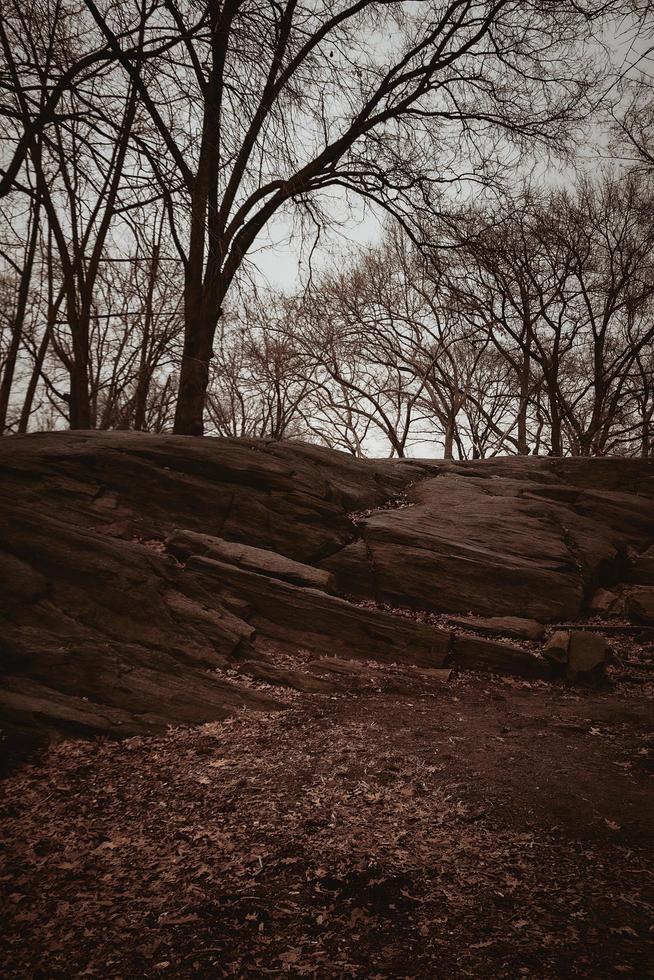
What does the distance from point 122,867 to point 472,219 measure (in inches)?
382

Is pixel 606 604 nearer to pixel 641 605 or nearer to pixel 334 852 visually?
pixel 641 605

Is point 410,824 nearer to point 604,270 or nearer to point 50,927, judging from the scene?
point 50,927

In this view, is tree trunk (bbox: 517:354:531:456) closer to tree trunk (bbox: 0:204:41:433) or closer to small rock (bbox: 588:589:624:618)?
small rock (bbox: 588:589:624:618)

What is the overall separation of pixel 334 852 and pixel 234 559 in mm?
4411

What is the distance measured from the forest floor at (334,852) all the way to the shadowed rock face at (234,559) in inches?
28.0

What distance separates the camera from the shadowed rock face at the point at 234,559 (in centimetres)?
523

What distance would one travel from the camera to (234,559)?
738 centimetres

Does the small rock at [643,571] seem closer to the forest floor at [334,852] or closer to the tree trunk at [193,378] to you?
the forest floor at [334,852]

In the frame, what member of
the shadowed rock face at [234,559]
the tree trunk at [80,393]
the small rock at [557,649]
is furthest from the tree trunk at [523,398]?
the tree trunk at [80,393]

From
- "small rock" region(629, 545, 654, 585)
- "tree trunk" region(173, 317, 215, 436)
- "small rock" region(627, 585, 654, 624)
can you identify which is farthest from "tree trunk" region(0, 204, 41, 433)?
"small rock" region(629, 545, 654, 585)

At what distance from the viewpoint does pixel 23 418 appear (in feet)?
49.1

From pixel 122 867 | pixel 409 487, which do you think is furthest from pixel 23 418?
pixel 122 867

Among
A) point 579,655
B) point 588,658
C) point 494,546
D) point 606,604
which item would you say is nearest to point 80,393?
point 494,546

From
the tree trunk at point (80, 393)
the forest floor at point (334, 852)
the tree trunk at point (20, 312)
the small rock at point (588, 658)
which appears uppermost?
the tree trunk at point (20, 312)
